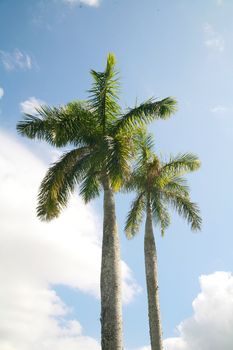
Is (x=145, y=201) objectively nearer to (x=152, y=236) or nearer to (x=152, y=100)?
(x=152, y=236)

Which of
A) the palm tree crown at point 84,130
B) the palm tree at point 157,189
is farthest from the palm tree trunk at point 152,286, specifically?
the palm tree crown at point 84,130

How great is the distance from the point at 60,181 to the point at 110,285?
15.9 ft

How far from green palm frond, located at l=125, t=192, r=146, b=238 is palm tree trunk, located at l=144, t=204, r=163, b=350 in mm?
942

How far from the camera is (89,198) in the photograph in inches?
724

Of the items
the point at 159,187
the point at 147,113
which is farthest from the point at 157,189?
the point at 147,113

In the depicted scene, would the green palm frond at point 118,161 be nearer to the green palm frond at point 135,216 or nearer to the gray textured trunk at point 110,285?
the gray textured trunk at point 110,285

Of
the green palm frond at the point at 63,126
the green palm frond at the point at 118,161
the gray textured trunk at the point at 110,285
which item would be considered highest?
the green palm frond at the point at 63,126

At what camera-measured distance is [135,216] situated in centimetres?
2095

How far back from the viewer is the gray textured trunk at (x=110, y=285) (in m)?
13.2

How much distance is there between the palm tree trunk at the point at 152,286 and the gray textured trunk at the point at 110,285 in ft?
12.2

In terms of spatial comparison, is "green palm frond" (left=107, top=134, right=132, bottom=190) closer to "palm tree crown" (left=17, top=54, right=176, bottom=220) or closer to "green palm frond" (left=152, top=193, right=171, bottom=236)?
"palm tree crown" (left=17, top=54, right=176, bottom=220)

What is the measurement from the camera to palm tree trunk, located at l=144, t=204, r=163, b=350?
16594 millimetres

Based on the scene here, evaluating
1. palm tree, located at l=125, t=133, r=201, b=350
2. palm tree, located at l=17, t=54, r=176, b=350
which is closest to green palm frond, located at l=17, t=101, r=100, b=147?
palm tree, located at l=17, t=54, r=176, b=350

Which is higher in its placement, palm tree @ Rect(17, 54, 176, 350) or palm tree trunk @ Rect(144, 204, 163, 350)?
palm tree @ Rect(17, 54, 176, 350)
